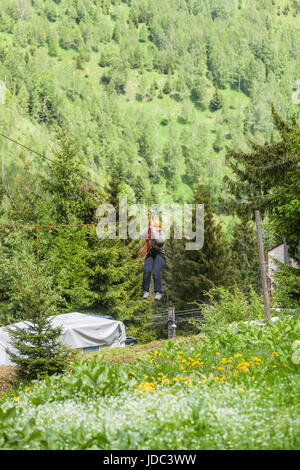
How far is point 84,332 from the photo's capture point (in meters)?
25.5

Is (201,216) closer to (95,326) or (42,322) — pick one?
(95,326)

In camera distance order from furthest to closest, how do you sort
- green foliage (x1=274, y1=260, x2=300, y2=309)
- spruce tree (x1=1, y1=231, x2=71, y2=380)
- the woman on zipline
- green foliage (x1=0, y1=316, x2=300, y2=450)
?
green foliage (x1=274, y1=260, x2=300, y2=309)
spruce tree (x1=1, y1=231, x2=71, y2=380)
the woman on zipline
green foliage (x1=0, y1=316, x2=300, y2=450)

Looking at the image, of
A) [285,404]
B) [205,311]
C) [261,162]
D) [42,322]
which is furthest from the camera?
[261,162]

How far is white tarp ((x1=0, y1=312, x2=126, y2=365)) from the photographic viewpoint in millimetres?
25094

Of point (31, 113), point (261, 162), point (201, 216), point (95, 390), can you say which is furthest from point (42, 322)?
point (31, 113)

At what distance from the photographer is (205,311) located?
23016 millimetres

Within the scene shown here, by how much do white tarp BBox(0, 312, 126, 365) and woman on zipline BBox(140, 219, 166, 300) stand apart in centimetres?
1208

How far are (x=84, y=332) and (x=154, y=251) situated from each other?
1313 cm

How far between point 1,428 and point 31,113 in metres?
202

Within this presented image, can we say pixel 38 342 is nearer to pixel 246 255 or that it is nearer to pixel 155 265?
pixel 155 265

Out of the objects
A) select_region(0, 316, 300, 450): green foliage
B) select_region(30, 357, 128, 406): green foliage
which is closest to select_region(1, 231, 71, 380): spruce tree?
select_region(0, 316, 300, 450): green foliage

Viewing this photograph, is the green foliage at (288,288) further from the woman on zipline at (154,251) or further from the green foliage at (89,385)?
the green foliage at (89,385)

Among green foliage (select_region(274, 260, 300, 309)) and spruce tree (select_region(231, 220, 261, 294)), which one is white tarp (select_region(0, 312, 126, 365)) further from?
spruce tree (select_region(231, 220, 261, 294))

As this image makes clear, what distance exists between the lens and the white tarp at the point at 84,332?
82.3 ft
